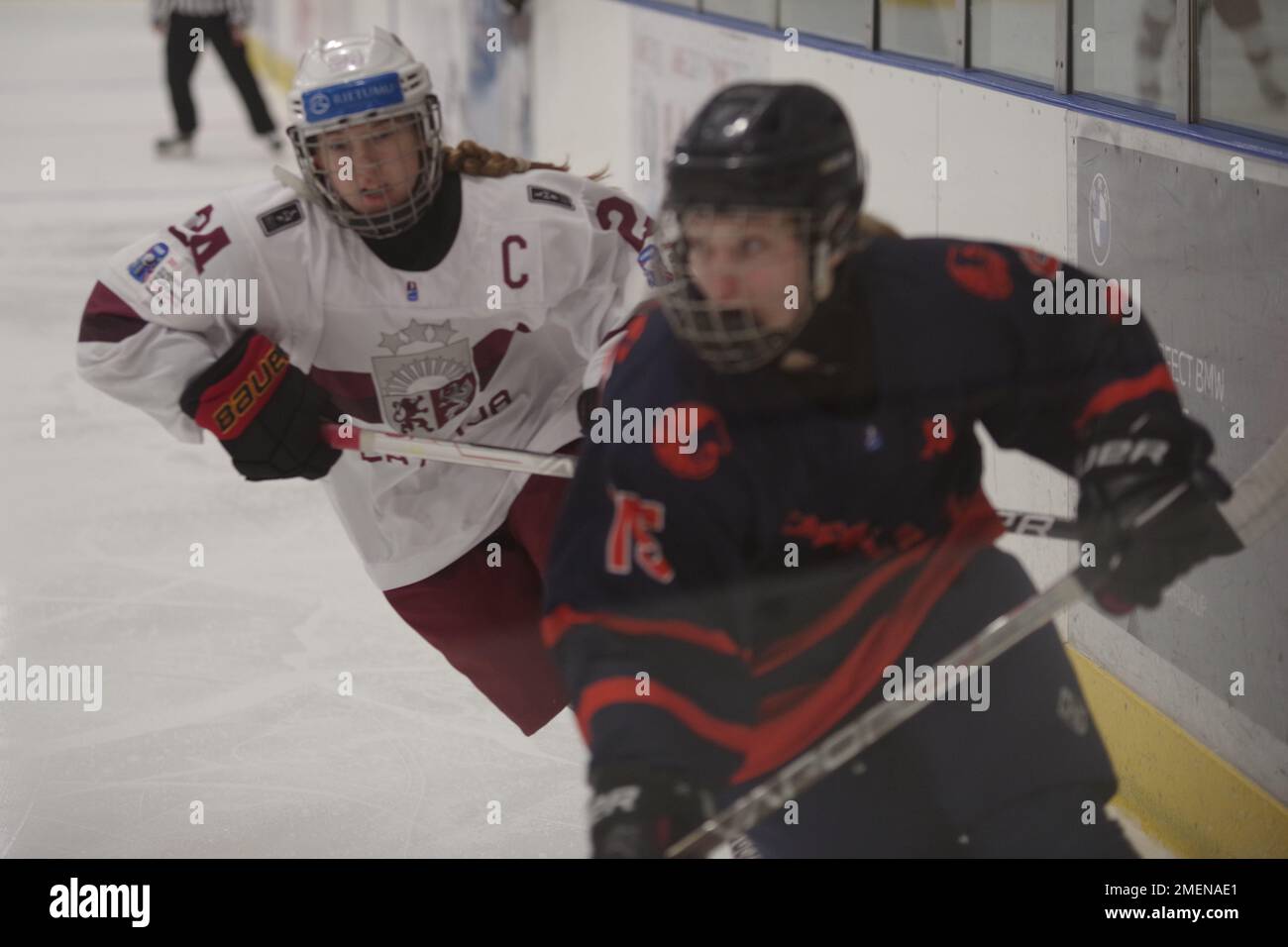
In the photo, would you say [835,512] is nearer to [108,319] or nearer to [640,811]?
[640,811]

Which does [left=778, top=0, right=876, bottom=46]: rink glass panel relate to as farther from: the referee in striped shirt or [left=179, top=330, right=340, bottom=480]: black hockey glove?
the referee in striped shirt

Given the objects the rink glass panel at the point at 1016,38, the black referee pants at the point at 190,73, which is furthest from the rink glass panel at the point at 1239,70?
the black referee pants at the point at 190,73

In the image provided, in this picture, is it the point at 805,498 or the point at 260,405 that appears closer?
the point at 805,498

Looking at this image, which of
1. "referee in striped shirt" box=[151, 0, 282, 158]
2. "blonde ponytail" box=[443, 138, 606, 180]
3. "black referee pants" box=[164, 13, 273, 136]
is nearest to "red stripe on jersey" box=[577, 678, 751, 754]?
"blonde ponytail" box=[443, 138, 606, 180]

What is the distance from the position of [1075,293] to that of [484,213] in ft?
3.13

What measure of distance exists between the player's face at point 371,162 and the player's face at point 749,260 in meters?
0.81

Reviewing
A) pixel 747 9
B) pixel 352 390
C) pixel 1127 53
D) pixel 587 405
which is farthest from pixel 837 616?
pixel 747 9

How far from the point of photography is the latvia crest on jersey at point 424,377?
7.19ft

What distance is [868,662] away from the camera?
1485mm

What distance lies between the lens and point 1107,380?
139 cm

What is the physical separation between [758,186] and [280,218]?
3.19 feet

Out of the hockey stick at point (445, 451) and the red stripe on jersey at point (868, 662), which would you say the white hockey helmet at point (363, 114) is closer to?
the hockey stick at point (445, 451)

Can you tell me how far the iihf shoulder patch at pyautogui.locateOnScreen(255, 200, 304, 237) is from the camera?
2.11 meters

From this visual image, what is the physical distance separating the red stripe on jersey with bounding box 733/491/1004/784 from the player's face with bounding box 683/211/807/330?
280mm
